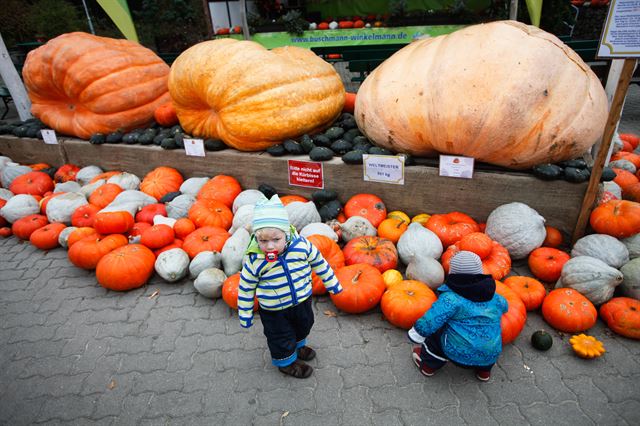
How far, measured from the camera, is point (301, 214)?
3.34m

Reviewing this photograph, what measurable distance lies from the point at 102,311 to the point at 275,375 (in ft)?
5.43

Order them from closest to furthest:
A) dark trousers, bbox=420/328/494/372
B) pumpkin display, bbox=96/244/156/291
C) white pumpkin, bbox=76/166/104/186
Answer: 1. dark trousers, bbox=420/328/494/372
2. pumpkin display, bbox=96/244/156/291
3. white pumpkin, bbox=76/166/104/186

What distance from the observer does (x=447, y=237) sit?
3.01 meters

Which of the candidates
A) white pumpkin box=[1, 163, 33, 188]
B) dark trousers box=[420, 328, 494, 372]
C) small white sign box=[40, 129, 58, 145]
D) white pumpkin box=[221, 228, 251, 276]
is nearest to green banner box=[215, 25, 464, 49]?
small white sign box=[40, 129, 58, 145]

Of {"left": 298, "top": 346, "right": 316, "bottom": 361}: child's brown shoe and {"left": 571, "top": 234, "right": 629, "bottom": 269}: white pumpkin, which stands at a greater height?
{"left": 571, "top": 234, "right": 629, "bottom": 269}: white pumpkin

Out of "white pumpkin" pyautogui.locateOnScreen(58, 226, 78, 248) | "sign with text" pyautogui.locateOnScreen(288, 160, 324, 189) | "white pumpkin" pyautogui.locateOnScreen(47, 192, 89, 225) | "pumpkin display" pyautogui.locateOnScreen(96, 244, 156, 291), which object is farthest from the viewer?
"white pumpkin" pyautogui.locateOnScreen(47, 192, 89, 225)

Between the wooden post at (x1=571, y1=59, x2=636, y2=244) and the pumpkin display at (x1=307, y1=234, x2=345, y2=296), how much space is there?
6.48ft

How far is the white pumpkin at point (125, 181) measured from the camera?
4268 millimetres

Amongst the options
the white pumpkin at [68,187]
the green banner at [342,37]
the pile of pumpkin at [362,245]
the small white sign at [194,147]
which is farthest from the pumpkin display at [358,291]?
the green banner at [342,37]

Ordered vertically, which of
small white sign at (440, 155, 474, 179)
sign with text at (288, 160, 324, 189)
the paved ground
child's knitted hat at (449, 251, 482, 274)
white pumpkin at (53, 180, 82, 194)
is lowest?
the paved ground

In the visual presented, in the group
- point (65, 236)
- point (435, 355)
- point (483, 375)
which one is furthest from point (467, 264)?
point (65, 236)

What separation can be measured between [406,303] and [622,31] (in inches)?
87.5

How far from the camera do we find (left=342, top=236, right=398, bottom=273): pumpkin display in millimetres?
2854

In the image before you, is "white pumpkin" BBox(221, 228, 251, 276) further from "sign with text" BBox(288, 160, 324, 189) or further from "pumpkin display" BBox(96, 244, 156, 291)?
"sign with text" BBox(288, 160, 324, 189)
